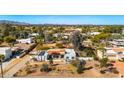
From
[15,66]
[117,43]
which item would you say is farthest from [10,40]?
[117,43]

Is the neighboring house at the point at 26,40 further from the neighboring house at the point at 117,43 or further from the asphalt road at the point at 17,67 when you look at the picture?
the neighboring house at the point at 117,43

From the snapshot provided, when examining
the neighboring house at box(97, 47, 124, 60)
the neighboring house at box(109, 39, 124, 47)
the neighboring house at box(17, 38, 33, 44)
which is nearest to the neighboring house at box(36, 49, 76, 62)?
the neighboring house at box(17, 38, 33, 44)

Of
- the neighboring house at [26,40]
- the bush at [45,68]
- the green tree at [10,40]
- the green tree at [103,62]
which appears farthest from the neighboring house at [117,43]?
the green tree at [10,40]

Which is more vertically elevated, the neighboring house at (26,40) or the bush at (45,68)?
the neighboring house at (26,40)

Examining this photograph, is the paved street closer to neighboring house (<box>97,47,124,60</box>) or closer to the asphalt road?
the asphalt road

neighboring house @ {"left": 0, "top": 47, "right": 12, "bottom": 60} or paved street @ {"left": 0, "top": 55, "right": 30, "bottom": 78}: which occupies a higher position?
neighboring house @ {"left": 0, "top": 47, "right": 12, "bottom": 60}
